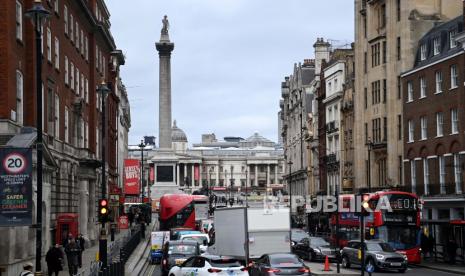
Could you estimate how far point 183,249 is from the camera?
4094 centimetres

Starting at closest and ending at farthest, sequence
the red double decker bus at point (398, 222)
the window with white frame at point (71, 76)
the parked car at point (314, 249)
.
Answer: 1. the red double decker bus at point (398, 222)
2. the parked car at point (314, 249)
3. the window with white frame at point (71, 76)

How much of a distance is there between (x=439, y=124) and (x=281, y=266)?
33.1m

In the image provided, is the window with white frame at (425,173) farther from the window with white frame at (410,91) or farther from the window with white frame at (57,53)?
the window with white frame at (57,53)

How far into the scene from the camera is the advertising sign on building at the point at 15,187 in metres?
24.9

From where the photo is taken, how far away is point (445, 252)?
54000 mm

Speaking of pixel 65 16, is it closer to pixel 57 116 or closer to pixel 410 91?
pixel 57 116

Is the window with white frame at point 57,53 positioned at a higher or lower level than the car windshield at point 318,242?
higher

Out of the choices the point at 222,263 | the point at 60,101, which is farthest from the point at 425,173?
the point at 222,263

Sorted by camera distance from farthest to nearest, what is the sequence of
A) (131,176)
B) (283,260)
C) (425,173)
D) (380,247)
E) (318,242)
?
1. (131,176)
2. (425,173)
3. (318,242)
4. (380,247)
5. (283,260)

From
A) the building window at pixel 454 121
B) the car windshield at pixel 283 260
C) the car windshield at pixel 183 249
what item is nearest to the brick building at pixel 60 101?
the car windshield at pixel 183 249

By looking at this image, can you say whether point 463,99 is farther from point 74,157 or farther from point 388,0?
point 74,157

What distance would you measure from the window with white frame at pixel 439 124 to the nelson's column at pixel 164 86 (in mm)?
63644

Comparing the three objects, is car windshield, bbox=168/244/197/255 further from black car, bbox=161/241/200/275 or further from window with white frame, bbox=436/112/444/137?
window with white frame, bbox=436/112/444/137

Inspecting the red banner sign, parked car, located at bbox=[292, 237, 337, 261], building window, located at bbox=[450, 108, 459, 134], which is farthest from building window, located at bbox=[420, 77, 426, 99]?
the red banner sign
